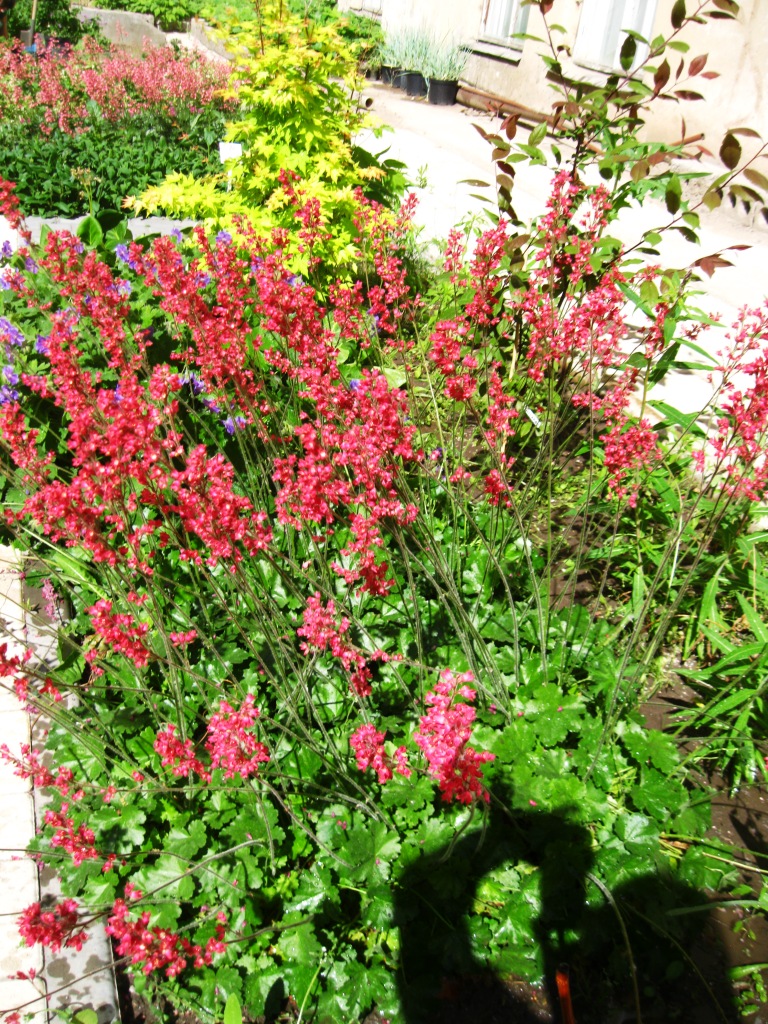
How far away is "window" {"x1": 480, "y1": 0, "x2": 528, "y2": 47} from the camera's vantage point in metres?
11.3

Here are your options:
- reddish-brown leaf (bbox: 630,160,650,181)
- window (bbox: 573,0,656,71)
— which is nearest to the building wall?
window (bbox: 573,0,656,71)

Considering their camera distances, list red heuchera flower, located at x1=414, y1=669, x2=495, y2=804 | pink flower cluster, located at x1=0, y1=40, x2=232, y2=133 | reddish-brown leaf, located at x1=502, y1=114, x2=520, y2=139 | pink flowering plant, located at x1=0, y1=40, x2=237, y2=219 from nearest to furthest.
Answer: red heuchera flower, located at x1=414, y1=669, x2=495, y2=804 → reddish-brown leaf, located at x1=502, y1=114, x2=520, y2=139 → pink flowering plant, located at x1=0, y1=40, x2=237, y2=219 → pink flower cluster, located at x1=0, y1=40, x2=232, y2=133

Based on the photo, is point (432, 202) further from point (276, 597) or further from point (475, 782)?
point (475, 782)

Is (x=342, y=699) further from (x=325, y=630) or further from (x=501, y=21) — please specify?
(x=501, y=21)

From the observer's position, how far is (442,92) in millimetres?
12633

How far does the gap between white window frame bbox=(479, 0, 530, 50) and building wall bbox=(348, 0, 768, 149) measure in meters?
0.06

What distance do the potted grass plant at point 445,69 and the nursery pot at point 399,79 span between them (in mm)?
780

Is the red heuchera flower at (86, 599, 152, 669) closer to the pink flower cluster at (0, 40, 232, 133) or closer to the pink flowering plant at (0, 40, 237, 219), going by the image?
the pink flowering plant at (0, 40, 237, 219)

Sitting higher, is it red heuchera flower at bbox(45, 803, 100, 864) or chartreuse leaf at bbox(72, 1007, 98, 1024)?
red heuchera flower at bbox(45, 803, 100, 864)

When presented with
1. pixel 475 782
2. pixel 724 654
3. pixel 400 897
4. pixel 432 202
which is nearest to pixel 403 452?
pixel 475 782

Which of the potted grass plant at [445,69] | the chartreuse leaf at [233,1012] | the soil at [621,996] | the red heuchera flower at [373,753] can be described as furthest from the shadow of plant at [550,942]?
the potted grass plant at [445,69]

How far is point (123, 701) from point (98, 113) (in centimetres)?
911

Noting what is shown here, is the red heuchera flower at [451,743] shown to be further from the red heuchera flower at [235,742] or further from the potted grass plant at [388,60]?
the potted grass plant at [388,60]

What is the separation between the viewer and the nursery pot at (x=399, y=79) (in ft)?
43.8
